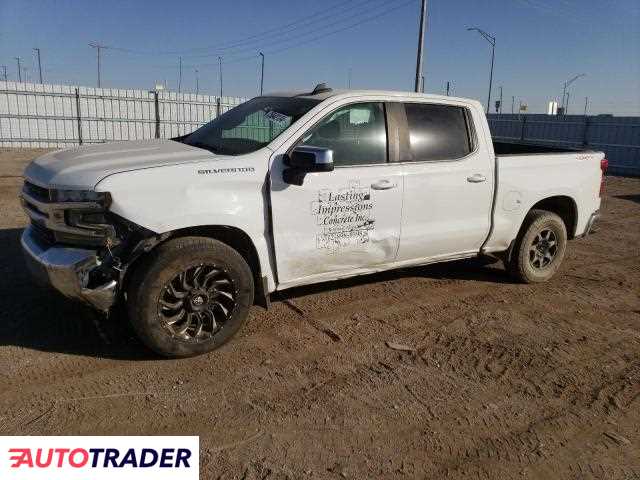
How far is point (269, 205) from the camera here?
406 cm

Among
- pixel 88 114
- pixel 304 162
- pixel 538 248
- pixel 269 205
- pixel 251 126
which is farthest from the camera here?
pixel 88 114

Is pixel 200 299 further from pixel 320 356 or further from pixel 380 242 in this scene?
pixel 380 242

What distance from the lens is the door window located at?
4379mm

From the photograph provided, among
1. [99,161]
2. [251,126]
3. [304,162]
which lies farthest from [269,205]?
[99,161]

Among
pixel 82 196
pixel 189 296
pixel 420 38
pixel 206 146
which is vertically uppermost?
pixel 420 38

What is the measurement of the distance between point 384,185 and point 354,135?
48cm

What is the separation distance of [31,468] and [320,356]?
6.46ft

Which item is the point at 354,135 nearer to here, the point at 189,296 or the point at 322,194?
the point at 322,194

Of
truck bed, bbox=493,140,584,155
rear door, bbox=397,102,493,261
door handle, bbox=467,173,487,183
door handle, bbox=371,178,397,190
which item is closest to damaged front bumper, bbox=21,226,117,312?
door handle, bbox=371,178,397,190

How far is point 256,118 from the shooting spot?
4816 millimetres

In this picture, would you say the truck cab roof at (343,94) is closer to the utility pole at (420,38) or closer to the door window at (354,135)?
the door window at (354,135)

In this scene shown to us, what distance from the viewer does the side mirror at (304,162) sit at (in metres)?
3.88

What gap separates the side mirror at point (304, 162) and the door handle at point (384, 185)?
1.91 feet

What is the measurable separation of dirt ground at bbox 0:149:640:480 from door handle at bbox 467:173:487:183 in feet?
3.84
